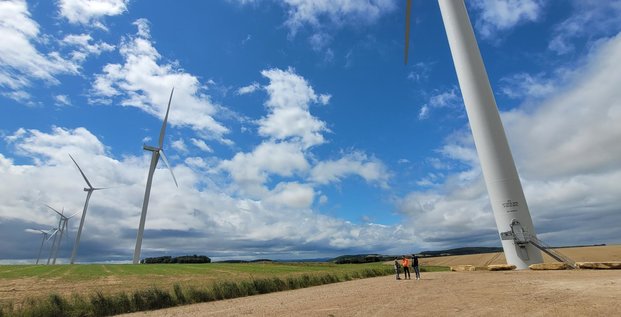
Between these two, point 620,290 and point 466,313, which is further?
point 620,290

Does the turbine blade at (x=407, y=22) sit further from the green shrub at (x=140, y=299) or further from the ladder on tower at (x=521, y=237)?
the green shrub at (x=140, y=299)

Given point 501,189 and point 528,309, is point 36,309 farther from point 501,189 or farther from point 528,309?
point 501,189

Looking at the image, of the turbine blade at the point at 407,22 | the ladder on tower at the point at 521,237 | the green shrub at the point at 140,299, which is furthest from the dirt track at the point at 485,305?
the turbine blade at the point at 407,22

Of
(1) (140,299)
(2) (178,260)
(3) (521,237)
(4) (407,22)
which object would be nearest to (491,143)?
(3) (521,237)

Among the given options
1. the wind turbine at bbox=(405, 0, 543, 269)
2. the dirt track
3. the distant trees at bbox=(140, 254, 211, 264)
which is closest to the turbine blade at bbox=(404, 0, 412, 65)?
the wind turbine at bbox=(405, 0, 543, 269)

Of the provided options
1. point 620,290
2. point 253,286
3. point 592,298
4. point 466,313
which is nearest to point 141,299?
point 253,286

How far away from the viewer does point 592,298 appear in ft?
51.1

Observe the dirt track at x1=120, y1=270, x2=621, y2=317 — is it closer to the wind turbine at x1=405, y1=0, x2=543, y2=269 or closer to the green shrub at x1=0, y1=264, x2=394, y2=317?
the green shrub at x1=0, y1=264, x2=394, y2=317

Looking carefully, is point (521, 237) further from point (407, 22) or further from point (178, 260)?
point (178, 260)

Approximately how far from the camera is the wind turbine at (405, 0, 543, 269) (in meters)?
33.4

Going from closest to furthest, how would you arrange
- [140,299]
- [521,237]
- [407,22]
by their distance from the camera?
[140,299], [521,237], [407,22]

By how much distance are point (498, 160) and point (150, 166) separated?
73395mm

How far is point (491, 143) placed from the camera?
3506 centimetres

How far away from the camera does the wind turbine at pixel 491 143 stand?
3338 centimetres
